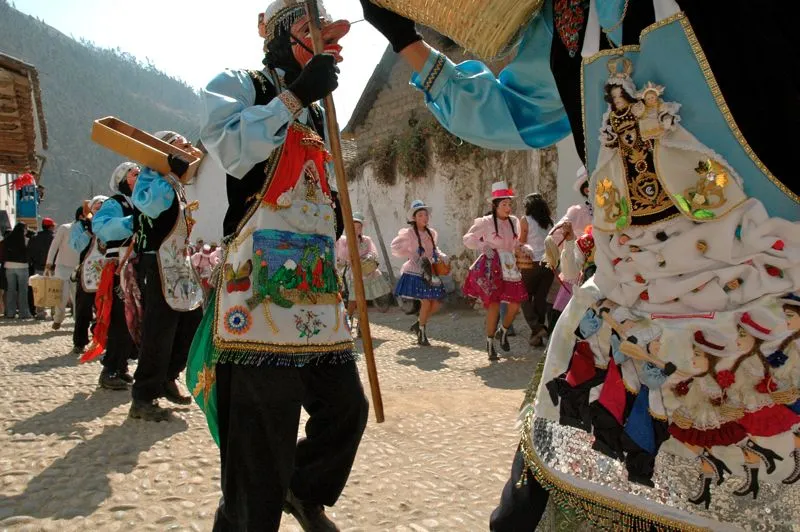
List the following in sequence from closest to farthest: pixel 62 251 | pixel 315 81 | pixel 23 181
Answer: pixel 315 81
pixel 62 251
pixel 23 181

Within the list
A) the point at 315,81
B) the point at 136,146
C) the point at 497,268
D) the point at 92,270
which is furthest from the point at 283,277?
the point at 92,270

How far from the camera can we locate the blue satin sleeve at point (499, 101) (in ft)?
6.15

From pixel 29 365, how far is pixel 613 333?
25.2 feet

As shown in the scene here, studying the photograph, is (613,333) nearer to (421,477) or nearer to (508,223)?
(421,477)

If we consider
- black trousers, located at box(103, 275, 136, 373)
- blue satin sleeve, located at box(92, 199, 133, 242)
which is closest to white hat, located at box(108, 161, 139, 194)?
blue satin sleeve, located at box(92, 199, 133, 242)

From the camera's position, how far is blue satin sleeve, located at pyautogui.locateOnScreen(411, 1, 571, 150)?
1.87m

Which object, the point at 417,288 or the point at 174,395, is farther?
the point at 417,288

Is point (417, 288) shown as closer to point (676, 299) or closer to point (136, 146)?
point (136, 146)

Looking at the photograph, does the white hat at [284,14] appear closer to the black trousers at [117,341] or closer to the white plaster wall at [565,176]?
the black trousers at [117,341]

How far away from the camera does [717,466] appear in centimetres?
132

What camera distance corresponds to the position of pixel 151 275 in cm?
491

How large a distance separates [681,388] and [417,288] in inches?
312

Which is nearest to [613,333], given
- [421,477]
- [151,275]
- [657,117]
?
[657,117]

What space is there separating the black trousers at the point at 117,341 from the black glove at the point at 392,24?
16.1ft
